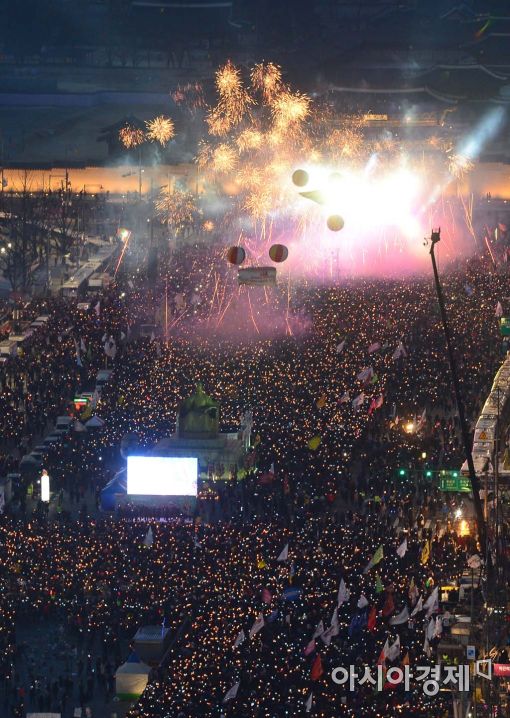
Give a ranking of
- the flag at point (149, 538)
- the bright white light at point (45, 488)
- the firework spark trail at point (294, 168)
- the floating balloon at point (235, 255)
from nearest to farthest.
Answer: the flag at point (149, 538) < the bright white light at point (45, 488) < the floating balloon at point (235, 255) < the firework spark trail at point (294, 168)

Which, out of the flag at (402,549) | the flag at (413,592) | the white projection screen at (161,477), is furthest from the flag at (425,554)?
the white projection screen at (161,477)

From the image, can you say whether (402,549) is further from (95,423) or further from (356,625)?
(95,423)

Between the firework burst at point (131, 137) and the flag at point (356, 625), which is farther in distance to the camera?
the firework burst at point (131, 137)

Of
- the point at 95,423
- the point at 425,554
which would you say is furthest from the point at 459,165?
the point at 425,554

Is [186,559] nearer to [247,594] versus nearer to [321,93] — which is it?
[247,594]

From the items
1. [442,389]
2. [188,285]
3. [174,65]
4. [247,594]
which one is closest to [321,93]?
[174,65]

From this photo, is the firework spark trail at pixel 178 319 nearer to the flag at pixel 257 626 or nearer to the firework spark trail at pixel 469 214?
the firework spark trail at pixel 469 214
